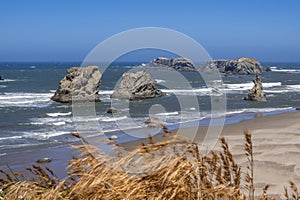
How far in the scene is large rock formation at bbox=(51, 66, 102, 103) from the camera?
43281 mm

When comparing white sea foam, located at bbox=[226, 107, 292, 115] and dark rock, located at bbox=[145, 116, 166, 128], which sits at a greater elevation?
dark rock, located at bbox=[145, 116, 166, 128]

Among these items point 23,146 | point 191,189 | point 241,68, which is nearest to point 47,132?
point 23,146

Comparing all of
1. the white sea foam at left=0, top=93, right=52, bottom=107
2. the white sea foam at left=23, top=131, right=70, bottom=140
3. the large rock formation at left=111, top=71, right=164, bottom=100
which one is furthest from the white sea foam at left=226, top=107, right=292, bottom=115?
the white sea foam at left=0, top=93, right=52, bottom=107

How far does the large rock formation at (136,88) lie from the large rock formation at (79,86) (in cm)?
271

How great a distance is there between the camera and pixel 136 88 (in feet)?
150

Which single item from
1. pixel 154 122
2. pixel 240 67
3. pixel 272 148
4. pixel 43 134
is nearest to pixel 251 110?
pixel 43 134

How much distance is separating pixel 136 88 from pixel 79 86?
19.3 ft

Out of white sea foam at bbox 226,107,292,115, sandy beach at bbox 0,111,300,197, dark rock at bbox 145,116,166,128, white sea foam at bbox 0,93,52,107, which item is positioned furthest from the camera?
white sea foam at bbox 0,93,52,107

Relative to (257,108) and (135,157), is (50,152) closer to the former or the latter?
(135,157)

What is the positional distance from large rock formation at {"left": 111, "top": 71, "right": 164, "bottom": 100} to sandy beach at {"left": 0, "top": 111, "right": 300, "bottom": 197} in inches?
839

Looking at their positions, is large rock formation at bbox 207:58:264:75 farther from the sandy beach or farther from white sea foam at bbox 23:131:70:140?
white sea foam at bbox 23:131:70:140

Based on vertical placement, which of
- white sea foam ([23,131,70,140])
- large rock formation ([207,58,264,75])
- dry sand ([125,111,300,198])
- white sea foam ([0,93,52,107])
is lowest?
white sea foam ([0,93,52,107])

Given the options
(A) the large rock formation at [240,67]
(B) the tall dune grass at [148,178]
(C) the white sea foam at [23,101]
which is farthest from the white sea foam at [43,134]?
(A) the large rock formation at [240,67]

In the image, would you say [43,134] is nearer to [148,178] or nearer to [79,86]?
[148,178]
